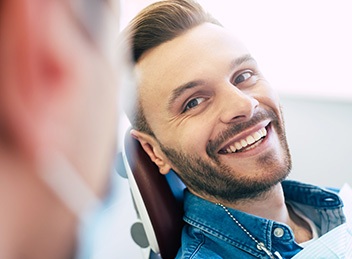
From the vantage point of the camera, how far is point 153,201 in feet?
3.17

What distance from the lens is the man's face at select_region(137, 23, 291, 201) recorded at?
0.90m

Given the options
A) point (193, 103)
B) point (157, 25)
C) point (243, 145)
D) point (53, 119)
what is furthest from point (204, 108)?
point (53, 119)

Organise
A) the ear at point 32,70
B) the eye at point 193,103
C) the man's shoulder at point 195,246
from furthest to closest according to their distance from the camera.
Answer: the eye at point 193,103 → the man's shoulder at point 195,246 → the ear at point 32,70

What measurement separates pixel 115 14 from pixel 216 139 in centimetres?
68

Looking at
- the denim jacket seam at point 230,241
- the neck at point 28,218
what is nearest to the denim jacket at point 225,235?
the denim jacket seam at point 230,241

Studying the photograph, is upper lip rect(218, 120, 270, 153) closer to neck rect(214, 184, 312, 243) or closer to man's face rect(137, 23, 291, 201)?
man's face rect(137, 23, 291, 201)

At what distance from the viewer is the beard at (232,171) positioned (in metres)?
0.90

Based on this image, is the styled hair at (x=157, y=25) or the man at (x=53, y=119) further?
the styled hair at (x=157, y=25)

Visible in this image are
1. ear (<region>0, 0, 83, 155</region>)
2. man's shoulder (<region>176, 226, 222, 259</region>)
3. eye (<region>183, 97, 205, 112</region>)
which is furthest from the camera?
eye (<region>183, 97, 205, 112</region>)

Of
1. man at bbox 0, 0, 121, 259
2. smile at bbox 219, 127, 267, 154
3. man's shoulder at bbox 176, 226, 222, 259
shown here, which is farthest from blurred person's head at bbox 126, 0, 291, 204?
man at bbox 0, 0, 121, 259

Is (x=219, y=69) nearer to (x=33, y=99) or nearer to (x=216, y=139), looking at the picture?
(x=216, y=139)

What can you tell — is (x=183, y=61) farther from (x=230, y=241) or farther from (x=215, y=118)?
(x=230, y=241)

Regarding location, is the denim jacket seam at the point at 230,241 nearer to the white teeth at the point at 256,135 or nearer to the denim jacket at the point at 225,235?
the denim jacket at the point at 225,235

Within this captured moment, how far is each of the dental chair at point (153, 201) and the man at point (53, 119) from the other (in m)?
0.71
